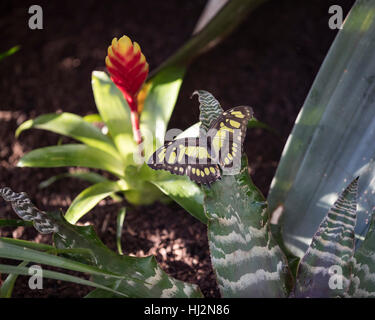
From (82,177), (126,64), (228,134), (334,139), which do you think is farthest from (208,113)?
(82,177)

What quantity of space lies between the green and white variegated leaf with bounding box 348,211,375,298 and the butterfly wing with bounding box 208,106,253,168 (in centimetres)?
31

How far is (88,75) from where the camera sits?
1.70 m

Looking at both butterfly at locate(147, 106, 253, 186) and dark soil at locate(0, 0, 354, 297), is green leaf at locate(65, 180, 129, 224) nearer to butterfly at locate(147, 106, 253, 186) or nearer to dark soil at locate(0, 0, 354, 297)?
dark soil at locate(0, 0, 354, 297)

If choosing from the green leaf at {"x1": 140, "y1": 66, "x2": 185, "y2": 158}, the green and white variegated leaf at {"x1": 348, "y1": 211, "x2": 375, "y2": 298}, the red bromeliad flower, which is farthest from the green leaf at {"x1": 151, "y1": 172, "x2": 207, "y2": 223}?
the green and white variegated leaf at {"x1": 348, "y1": 211, "x2": 375, "y2": 298}

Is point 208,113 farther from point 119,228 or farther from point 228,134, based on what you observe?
point 119,228

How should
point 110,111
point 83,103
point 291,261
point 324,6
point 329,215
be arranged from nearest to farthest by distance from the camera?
1. point 329,215
2. point 291,261
3. point 110,111
4. point 324,6
5. point 83,103

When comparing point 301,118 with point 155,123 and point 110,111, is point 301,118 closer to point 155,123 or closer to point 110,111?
point 155,123

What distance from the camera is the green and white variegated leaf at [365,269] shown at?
0.87m

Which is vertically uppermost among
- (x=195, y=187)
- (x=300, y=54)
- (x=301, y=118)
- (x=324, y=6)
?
(x=324, y=6)

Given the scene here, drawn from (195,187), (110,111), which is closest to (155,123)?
(110,111)

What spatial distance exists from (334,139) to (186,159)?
0.41 metres

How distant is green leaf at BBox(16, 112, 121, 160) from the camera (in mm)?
1232

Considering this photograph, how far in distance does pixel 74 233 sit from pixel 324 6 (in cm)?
115

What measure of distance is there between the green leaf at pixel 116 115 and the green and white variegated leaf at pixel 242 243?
430 millimetres
